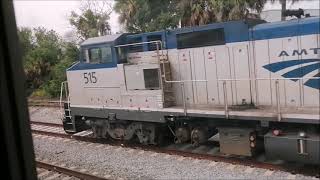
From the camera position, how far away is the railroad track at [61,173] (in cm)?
851

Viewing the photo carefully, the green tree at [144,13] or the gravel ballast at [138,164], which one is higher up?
the green tree at [144,13]

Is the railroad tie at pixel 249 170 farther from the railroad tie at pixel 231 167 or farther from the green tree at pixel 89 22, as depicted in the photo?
the green tree at pixel 89 22

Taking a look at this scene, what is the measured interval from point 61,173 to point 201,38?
455cm

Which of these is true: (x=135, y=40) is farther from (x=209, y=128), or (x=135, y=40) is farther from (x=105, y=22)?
(x=105, y=22)

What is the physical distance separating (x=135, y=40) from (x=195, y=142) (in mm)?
3273

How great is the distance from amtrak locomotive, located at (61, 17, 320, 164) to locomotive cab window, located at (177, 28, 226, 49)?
2cm

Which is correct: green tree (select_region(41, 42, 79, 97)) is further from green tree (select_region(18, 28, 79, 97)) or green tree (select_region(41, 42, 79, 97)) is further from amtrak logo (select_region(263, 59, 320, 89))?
amtrak logo (select_region(263, 59, 320, 89))

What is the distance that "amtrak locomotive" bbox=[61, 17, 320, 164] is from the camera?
309 inches

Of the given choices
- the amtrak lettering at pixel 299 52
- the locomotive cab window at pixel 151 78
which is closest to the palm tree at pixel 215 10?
the locomotive cab window at pixel 151 78

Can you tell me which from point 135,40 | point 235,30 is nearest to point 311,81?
point 235,30

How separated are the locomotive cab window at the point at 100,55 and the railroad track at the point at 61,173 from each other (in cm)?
312

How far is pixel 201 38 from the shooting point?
9516 mm

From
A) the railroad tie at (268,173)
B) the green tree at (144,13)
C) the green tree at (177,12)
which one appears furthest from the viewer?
the green tree at (144,13)

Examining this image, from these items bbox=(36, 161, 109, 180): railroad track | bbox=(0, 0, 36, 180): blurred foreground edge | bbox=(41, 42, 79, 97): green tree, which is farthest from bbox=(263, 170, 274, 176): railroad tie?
bbox=(41, 42, 79, 97): green tree
